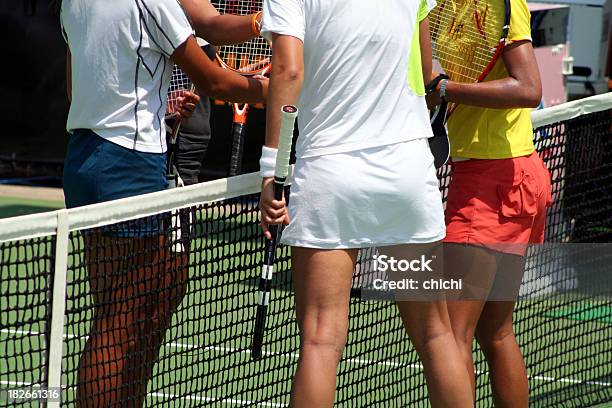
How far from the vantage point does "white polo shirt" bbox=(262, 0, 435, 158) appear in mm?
3445

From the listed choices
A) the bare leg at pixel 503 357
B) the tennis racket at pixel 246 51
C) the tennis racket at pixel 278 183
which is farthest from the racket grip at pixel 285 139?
the tennis racket at pixel 246 51

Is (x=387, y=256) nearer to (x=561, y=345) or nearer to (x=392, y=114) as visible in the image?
(x=392, y=114)

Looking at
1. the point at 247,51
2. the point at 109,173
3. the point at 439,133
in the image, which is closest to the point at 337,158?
the point at 439,133

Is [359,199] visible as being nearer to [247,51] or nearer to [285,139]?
[285,139]

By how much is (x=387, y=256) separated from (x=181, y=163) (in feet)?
5.98

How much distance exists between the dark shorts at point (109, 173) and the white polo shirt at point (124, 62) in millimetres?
32

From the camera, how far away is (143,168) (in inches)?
146

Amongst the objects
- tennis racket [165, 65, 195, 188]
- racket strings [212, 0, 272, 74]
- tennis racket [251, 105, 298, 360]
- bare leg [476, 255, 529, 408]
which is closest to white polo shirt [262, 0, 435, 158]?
tennis racket [251, 105, 298, 360]

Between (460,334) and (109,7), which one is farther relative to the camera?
(460,334)

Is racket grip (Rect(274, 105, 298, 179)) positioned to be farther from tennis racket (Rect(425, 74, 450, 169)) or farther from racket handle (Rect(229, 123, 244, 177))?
racket handle (Rect(229, 123, 244, 177))

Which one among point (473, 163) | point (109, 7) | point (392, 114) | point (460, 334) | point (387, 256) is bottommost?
point (460, 334)

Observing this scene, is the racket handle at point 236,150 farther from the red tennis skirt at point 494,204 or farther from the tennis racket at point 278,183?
the tennis racket at point 278,183

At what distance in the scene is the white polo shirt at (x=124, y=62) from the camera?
142 inches

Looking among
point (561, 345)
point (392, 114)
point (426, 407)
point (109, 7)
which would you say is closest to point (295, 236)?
point (392, 114)
